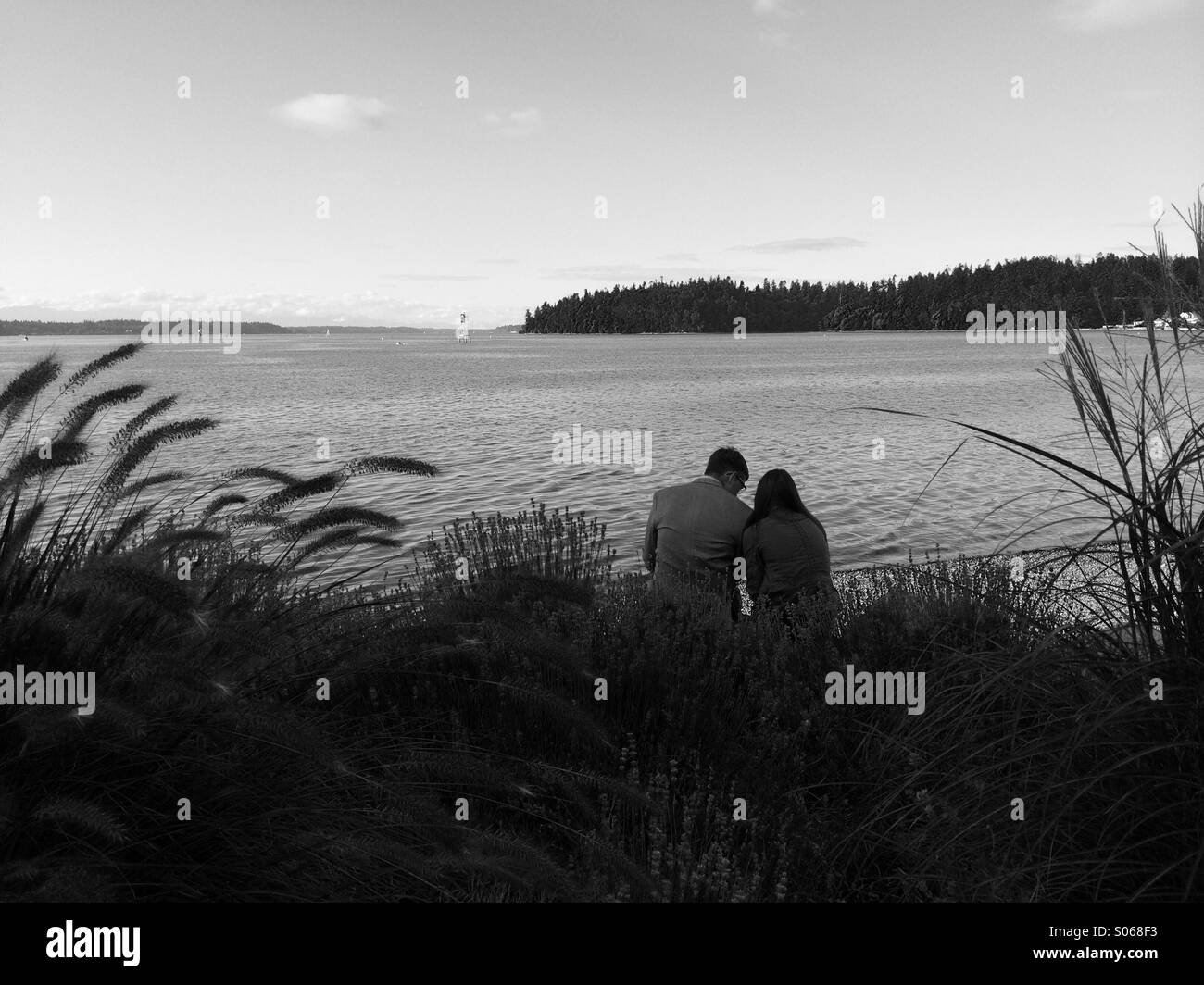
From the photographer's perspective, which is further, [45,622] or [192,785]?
[192,785]

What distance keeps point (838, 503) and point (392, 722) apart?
56.3ft

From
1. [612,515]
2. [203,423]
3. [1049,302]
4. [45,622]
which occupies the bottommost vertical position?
[612,515]

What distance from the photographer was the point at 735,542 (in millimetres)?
7691

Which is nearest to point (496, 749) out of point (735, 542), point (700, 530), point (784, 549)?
point (784, 549)

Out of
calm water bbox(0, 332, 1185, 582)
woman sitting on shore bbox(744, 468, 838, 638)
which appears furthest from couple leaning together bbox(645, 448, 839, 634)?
calm water bbox(0, 332, 1185, 582)

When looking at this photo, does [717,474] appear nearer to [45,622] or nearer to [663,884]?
[663,884]

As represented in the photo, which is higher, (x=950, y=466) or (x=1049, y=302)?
(x=1049, y=302)

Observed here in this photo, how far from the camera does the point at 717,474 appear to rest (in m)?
7.89

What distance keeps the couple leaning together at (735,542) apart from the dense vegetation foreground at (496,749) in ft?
9.01

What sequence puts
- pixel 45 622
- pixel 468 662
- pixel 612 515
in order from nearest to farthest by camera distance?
pixel 45 622
pixel 468 662
pixel 612 515

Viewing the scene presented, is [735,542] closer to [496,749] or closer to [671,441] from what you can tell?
[496,749]

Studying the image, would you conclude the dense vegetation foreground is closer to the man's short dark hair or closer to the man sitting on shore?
the man sitting on shore

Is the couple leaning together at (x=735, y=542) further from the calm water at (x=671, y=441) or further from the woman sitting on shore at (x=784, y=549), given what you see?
the calm water at (x=671, y=441)
